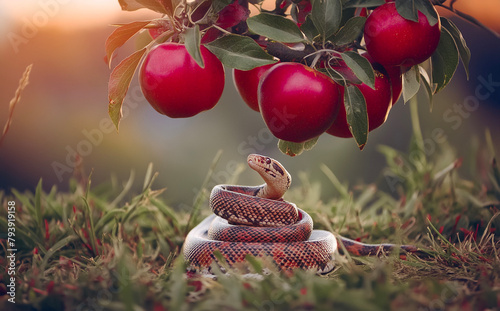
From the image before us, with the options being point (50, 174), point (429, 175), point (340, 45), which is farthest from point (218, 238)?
point (50, 174)

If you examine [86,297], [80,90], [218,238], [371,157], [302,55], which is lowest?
[371,157]

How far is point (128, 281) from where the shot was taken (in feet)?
3.71

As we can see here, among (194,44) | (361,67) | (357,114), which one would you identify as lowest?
(357,114)

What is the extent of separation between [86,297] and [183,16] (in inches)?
31.1

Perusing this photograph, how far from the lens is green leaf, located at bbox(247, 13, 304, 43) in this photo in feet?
3.62

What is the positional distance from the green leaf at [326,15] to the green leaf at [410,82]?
306mm

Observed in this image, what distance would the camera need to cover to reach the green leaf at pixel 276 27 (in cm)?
110

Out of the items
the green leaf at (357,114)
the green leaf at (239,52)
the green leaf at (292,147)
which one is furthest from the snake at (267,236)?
the green leaf at (239,52)

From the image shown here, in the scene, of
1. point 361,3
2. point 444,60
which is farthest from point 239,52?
point 444,60

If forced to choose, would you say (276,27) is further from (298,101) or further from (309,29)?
(298,101)

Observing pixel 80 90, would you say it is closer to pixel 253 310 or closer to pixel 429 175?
pixel 429 175

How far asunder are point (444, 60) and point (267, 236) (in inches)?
41.1

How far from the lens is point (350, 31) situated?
114 cm

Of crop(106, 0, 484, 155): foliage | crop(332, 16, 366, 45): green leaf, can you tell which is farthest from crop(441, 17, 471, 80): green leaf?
crop(332, 16, 366, 45): green leaf
